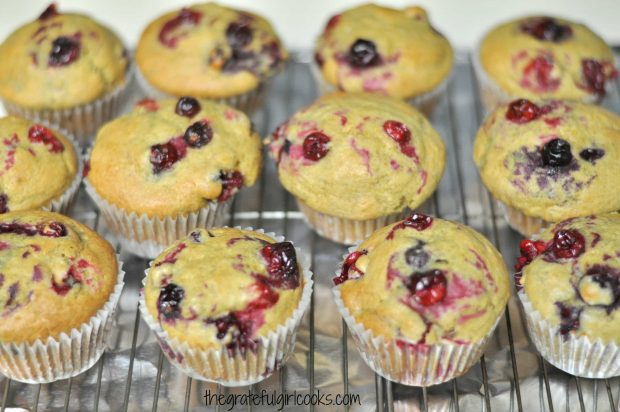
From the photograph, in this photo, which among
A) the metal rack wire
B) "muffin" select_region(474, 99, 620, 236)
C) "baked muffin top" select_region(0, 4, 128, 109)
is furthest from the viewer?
"baked muffin top" select_region(0, 4, 128, 109)

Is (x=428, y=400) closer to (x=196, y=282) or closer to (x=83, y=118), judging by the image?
(x=196, y=282)

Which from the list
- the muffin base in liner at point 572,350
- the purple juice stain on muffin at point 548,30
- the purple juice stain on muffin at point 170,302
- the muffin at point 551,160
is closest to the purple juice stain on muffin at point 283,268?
the purple juice stain on muffin at point 170,302

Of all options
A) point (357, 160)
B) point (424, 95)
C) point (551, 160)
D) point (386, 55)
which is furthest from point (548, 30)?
point (357, 160)

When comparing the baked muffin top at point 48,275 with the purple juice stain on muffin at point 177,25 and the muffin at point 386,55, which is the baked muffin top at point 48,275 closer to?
the purple juice stain on muffin at point 177,25

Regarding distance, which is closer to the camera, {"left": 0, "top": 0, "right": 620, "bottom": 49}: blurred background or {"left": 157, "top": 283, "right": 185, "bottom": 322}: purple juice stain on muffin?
{"left": 157, "top": 283, "right": 185, "bottom": 322}: purple juice stain on muffin

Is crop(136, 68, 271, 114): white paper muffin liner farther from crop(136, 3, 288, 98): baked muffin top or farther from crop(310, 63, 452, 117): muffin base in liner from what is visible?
crop(310, 63, 452, 117): muffin base in liner

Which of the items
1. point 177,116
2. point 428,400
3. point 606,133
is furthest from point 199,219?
point 606,133

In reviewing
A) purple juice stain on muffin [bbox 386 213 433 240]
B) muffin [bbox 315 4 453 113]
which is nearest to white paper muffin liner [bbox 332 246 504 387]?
purple juice stain on muffin [bbox 386 213 433 240]

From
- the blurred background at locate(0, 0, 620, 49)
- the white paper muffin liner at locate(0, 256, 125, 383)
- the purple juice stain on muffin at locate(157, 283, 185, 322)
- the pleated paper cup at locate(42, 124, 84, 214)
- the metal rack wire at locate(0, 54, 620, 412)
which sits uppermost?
the purple juice stain on muffin at locate(157, 283, 185, 322)
